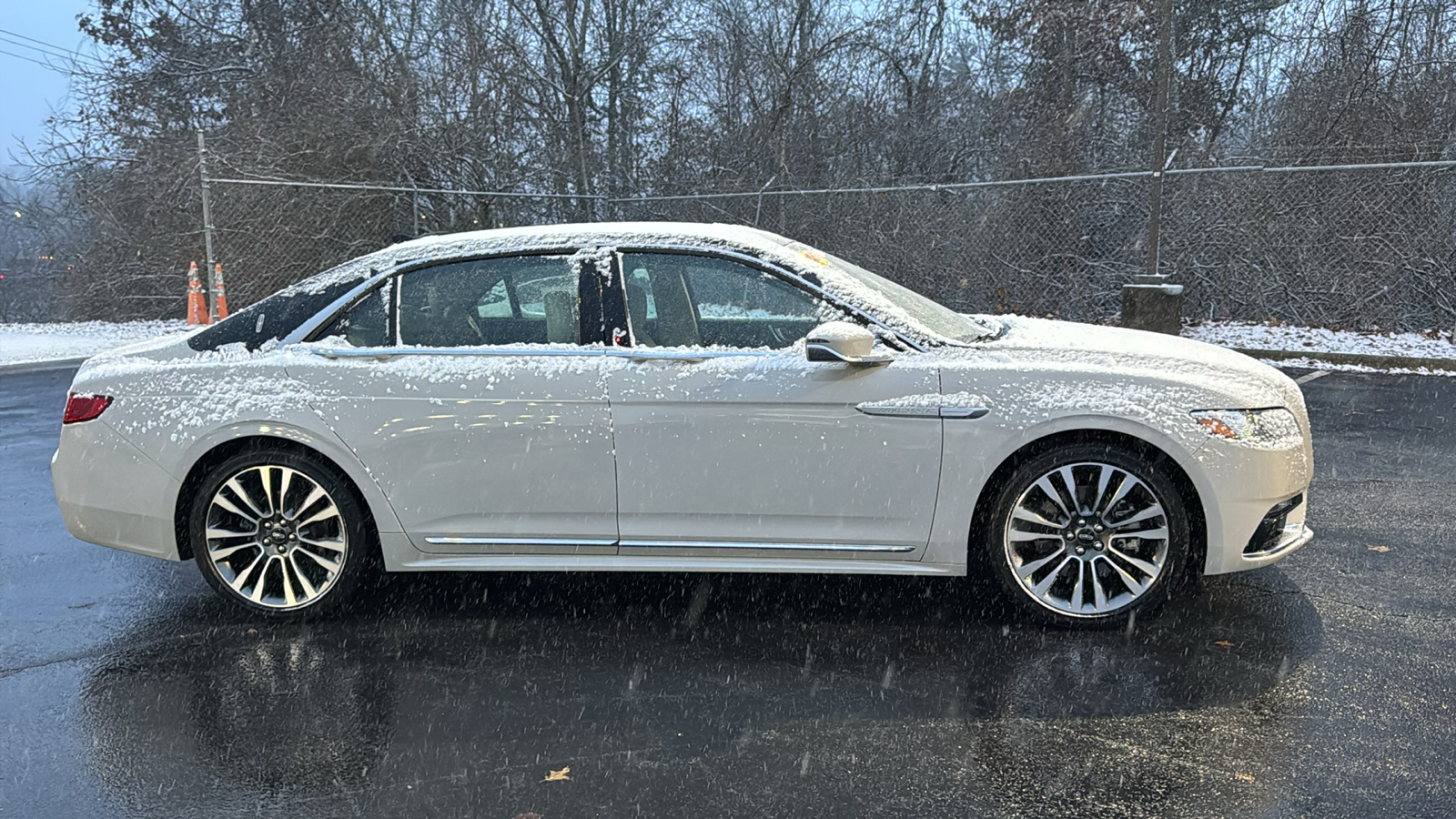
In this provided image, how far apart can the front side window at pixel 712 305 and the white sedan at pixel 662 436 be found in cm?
1

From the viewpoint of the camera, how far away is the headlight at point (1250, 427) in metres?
4.00

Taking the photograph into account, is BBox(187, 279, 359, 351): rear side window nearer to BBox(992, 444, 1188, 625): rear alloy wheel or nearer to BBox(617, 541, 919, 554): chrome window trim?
BBox(617, 541, 919, 554): chrome window trim

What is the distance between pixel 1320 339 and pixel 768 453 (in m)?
10.6

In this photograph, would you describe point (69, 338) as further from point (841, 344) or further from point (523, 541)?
point (841, 344)

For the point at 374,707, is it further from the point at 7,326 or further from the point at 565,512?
the point at 7,326

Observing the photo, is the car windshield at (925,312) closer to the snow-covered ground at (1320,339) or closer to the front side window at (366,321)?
the front side window at (366,321)

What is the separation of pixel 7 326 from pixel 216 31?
20.1ft

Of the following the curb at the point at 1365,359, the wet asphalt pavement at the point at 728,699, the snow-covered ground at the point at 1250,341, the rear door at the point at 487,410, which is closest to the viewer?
the wet asphalt pavement at the point at 728,699

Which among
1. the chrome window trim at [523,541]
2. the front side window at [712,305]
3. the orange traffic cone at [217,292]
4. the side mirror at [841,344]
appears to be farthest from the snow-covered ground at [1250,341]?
the side mirror at [841,344]

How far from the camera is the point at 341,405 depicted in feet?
14.0

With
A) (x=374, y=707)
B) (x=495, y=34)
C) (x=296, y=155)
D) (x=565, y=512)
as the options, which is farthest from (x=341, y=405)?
(x=495, y=34)

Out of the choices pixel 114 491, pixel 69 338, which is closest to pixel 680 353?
pixel 114 491

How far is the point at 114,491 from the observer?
4426 mm

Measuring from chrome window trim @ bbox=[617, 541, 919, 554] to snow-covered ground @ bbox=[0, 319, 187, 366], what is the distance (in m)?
9.63
